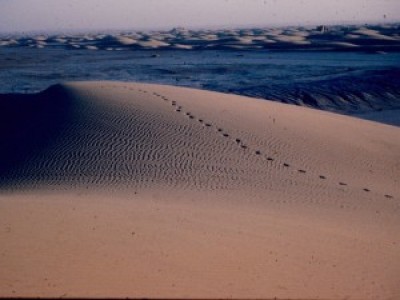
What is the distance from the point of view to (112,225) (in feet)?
19.5

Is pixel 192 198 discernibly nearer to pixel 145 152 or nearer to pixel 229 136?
pixel 145 152

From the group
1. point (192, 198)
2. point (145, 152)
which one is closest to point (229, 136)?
point (145, 152)

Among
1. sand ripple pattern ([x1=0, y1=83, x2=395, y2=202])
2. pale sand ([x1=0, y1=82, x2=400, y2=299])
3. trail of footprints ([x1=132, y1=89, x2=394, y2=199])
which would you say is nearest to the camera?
pale sand ([x1=0, y1=82, x2=400, y2=299])

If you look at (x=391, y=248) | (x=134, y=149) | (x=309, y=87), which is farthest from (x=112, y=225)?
(x=309, y=87)

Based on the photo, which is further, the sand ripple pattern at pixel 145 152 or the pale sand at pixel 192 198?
the sand ripple pattern at pixel 145 152

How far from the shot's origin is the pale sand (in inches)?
187

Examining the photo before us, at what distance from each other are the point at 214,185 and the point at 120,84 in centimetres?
921

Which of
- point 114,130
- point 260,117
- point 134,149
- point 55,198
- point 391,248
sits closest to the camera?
point 391,248

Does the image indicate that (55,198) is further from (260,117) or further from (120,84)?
(120,84)

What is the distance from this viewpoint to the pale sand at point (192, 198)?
15.6 ft

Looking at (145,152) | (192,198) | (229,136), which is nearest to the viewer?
(192,198)

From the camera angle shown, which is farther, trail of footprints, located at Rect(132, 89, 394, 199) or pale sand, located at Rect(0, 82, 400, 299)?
trail of footprints, located at Rect(132, 89, 394, 199)

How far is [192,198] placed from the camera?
26.5 feet

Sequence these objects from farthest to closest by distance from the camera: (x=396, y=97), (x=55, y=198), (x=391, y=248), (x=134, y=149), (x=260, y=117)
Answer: (x=396, y=97), (x=260, y=117), (x=134, y=149), (x=55, y=198), (x=391, y=248)
